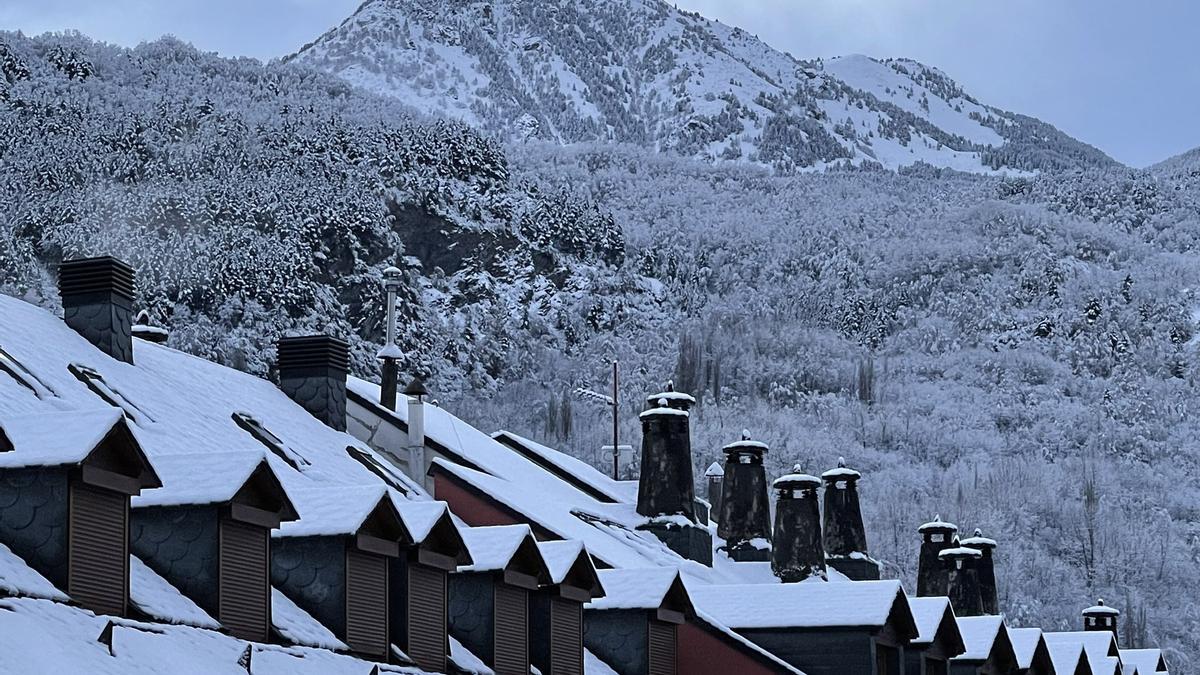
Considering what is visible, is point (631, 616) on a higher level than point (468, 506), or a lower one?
lower

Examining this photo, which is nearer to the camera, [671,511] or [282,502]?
[282,502]

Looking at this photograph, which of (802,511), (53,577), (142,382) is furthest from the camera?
(802,511)

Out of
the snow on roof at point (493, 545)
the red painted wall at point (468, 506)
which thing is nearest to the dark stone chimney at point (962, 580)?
the red painted wall at point (468, 506)

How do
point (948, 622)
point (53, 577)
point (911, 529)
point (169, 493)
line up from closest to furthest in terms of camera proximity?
point (53, 577) → point (169, 493) → point (948, 622) → point (911, 529)

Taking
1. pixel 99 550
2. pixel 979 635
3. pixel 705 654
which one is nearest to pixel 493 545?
pixel 705 654

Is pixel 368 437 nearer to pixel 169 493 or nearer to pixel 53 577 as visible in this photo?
pixel 169 493

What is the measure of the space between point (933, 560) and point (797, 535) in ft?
32.9

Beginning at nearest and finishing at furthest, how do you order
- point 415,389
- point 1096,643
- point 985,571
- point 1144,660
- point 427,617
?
1. point 427,617
2. point 415,389
3. point 1096,643
4. point 1144,660
5. point 985,571

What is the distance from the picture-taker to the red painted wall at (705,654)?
110ft

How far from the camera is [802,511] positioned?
50750 mm

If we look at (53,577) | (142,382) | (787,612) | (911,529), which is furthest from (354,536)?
(911,529)

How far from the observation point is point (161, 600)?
65.9 feet

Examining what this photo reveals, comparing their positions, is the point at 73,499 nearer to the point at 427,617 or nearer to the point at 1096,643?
the point at 427,617

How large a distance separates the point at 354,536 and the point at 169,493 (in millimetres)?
2646
